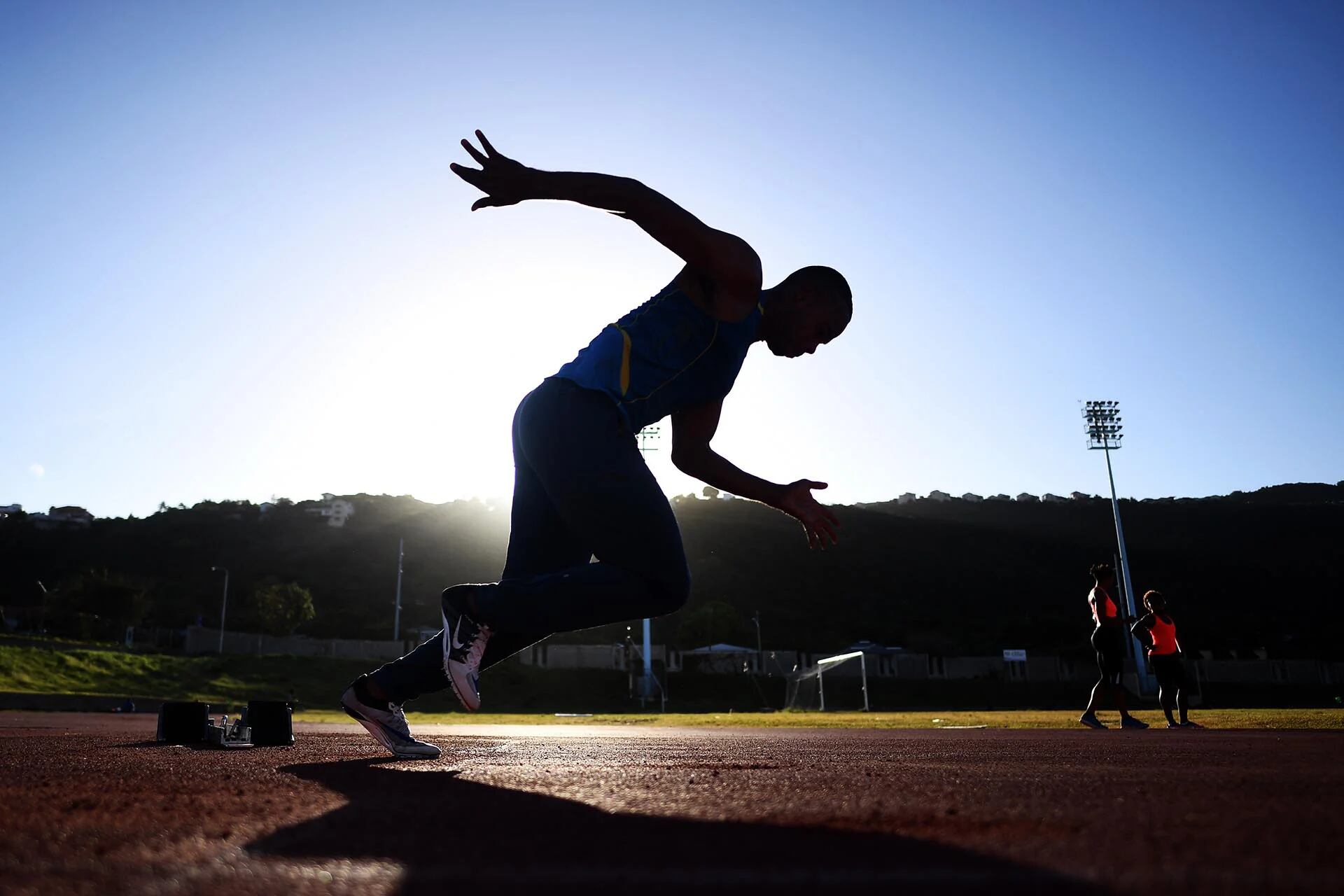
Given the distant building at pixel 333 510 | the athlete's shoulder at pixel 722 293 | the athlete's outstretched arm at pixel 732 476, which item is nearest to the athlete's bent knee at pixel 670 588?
the athlete's outstretched arm at pixel 732 476

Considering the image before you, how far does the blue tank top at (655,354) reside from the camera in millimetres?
2674

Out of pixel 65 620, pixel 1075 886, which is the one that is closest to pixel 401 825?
pixel 1075 886

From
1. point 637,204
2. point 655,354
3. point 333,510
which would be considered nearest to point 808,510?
point 655,354

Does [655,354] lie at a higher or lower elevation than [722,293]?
lower

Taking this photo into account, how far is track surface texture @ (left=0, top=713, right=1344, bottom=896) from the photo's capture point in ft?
3.38

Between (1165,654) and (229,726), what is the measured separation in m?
9.15

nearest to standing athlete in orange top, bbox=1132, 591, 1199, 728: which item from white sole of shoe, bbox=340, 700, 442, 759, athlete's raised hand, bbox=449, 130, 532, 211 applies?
white sole of shoe, bbox=340, 700, 442, 759

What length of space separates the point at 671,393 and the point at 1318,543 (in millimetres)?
98654

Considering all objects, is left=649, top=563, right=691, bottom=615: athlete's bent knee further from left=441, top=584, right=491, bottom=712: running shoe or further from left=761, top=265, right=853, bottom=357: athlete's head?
left=761, top=265, right=853, bottom=357: athlete's head

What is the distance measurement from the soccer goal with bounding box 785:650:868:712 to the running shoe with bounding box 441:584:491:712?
25.6 m

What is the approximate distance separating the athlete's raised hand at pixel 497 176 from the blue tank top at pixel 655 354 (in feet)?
1.54

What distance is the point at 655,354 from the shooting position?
8.89 ft

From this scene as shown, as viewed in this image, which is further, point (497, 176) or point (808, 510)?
point (808, 510)

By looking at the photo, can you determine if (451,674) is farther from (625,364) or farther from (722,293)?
(722,293)
